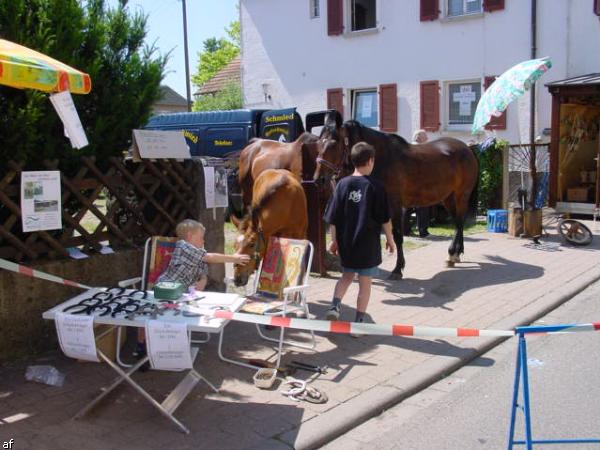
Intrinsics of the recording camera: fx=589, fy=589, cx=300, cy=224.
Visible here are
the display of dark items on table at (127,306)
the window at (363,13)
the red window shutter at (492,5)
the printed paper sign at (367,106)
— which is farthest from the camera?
the window at (363,13)

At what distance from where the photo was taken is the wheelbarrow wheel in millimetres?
10234

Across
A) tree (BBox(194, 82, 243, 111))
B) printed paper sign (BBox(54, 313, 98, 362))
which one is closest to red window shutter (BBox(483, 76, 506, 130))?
tree (BBox(194, 82, 243, 111))

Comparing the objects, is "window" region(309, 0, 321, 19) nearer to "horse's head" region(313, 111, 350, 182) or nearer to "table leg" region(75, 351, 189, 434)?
"horse's head" region(313, 111, 350, 182)

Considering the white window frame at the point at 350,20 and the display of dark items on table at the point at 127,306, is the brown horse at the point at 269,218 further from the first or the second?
the white window frame at the point at 350,20

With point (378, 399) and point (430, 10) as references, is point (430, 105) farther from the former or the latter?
point (378, 399)

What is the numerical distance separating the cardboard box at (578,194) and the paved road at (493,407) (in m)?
8.04

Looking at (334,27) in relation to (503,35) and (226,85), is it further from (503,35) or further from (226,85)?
(226,85)

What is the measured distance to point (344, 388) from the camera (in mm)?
4461

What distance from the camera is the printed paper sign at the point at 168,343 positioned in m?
3.62

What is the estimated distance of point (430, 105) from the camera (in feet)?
58.0

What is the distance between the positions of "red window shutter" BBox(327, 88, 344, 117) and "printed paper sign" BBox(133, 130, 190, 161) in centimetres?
1395

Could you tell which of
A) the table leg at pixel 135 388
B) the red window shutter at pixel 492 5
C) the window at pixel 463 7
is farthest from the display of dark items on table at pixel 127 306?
the window at pixel 463 7

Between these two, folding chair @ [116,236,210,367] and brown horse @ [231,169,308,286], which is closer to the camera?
folding chair @ [116,236,210,367]

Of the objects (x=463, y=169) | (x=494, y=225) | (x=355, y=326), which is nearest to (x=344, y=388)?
(x=355, y=326)
